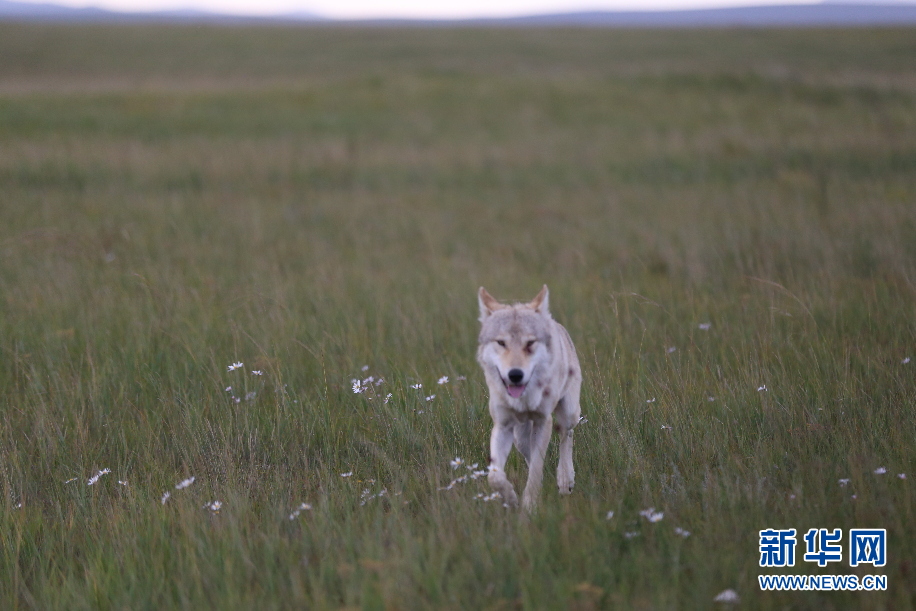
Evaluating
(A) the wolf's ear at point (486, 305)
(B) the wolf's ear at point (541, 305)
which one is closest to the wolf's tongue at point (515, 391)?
(B) the wolf's ear at point (541, 305)

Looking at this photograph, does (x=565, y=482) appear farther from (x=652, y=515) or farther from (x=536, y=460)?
(x=652, y=515)

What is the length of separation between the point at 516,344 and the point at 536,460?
1.93 ft

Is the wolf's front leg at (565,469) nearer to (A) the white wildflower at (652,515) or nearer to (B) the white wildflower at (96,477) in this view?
(A) the white wildflower at (652,515)

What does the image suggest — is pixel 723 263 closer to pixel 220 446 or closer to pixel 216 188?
pixel 220 446

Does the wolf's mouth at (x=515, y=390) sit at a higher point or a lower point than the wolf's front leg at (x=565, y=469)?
higher

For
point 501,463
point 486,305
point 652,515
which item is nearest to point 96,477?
point 501,463

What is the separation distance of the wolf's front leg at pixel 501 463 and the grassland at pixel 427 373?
0.49 feet

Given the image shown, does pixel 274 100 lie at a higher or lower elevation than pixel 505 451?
higher

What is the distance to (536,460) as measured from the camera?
11.8 feet

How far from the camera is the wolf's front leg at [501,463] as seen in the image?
3504 mm

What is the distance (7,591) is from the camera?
Result: 10.7ft

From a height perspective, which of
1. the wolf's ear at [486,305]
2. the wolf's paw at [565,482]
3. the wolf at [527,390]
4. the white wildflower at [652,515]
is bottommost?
the wolf's paw at [565,482]

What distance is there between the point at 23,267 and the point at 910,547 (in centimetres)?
869

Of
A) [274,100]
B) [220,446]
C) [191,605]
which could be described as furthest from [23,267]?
[274,100]
